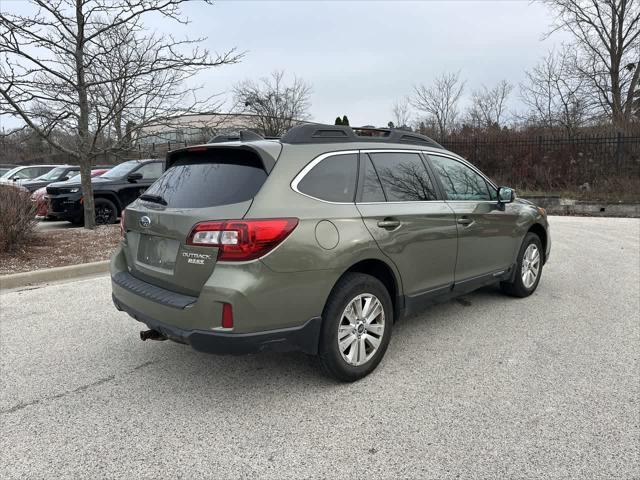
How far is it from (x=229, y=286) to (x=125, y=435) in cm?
109

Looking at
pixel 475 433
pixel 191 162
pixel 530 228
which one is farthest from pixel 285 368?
pixel 530 228

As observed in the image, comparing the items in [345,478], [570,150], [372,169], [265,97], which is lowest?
[345,478]

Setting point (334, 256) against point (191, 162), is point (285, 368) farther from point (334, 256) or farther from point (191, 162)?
point (191, 162)

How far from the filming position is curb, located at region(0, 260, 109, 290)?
6.14m

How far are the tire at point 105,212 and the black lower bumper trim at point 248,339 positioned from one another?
8811 millimetres

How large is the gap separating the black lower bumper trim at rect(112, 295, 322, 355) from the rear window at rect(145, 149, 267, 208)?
823 millimetres

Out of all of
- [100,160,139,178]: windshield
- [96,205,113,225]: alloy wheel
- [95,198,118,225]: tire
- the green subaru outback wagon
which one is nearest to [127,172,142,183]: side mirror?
[100,160,139,178]: windshield

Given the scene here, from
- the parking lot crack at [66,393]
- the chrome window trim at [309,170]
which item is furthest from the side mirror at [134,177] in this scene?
the chrome window trim at [309,170]

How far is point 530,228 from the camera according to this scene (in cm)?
541

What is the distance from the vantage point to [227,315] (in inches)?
108

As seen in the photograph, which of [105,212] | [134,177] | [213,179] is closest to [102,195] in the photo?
[105,212]

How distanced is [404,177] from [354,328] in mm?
1401

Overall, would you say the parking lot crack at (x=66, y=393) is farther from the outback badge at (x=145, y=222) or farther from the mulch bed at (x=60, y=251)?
the mulch bed at (x=60, y=251)

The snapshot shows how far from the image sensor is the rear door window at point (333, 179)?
10.4ft
